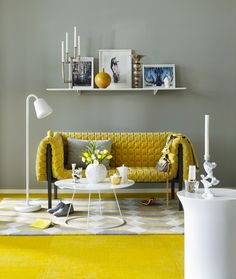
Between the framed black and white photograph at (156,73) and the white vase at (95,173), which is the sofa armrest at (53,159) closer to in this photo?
the white vase at (95,173)

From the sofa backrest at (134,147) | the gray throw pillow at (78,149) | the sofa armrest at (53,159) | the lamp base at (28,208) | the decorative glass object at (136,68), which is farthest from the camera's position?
the decorative glass object at (136,68)

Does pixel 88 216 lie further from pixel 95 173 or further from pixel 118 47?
pixel 118 47

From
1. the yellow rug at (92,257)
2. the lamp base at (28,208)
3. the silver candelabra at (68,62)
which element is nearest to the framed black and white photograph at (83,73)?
the silver candelabra at (68,62)

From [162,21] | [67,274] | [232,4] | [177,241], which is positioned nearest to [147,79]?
[162,21]

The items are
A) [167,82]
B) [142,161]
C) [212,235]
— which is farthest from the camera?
[167,82]

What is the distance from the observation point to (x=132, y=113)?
603 centimetres

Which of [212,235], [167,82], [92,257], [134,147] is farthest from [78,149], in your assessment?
[212,235]

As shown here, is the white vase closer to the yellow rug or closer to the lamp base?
the yellow rug

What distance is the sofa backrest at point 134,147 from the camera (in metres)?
5.64

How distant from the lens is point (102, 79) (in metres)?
5.71

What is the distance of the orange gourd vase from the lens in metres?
5.72

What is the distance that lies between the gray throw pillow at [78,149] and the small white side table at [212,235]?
9.64 ft

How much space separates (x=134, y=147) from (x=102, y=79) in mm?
872

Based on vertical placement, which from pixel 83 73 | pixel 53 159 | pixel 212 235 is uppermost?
pixel 83 73
